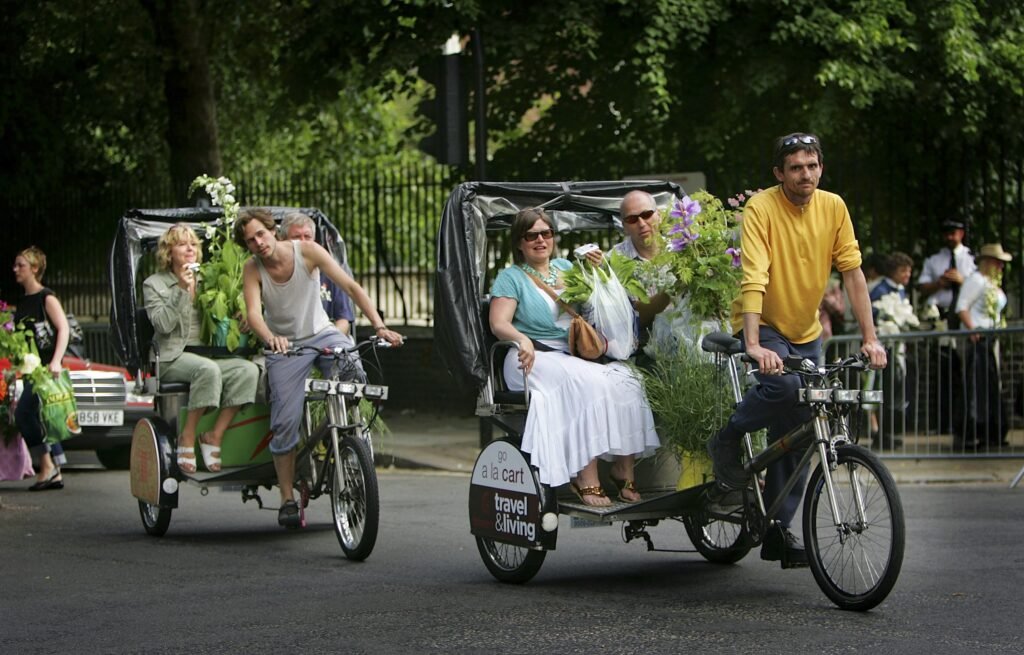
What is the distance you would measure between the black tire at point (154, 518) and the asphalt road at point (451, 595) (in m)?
0.07

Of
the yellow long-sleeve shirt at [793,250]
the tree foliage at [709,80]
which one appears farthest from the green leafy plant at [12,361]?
the yellow long-sleeve shirt at [793,250]

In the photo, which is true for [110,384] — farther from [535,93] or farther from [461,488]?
[535,93]

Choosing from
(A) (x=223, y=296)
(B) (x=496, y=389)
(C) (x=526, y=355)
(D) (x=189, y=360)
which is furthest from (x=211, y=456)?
(C) (x=526, y=355)

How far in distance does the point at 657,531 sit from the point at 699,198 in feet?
8.75

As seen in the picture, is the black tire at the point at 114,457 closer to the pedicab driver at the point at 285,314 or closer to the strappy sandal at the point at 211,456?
the strappy sandal at the point at 211,456

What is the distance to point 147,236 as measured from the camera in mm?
10984

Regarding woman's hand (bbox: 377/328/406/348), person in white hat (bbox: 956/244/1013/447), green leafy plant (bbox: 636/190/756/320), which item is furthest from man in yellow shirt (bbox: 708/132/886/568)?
person in white hat (bbox: 956/244/1013/447)

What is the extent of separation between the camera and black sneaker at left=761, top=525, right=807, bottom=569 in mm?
7164

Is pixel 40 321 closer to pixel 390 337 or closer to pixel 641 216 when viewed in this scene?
pixel 390 337

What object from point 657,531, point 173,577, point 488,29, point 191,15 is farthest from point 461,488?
point 191,15

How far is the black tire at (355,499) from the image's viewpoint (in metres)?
8.62

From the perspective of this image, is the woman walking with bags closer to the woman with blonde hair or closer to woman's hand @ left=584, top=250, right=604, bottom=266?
the woman with blonde hair

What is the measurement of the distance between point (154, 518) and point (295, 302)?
1.78 meters

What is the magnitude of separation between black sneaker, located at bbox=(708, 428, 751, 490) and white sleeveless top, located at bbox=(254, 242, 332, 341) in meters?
3.05
